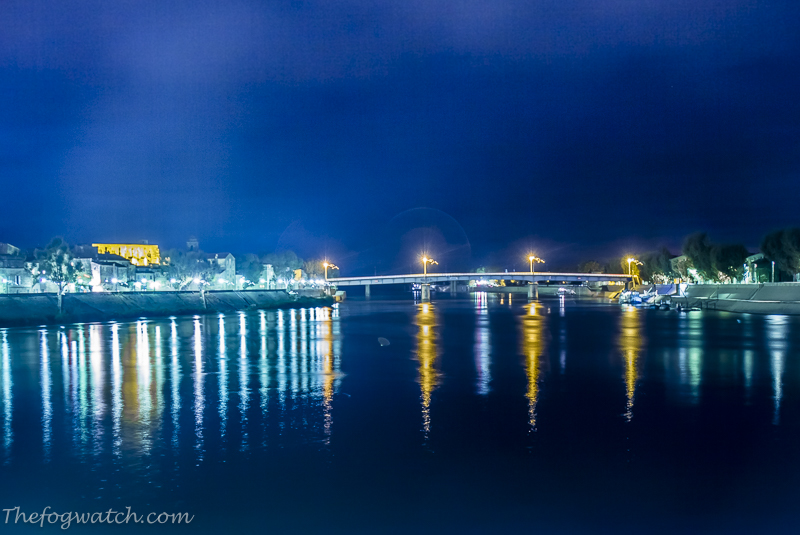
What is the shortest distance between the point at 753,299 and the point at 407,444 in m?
81.6

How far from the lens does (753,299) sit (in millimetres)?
84250

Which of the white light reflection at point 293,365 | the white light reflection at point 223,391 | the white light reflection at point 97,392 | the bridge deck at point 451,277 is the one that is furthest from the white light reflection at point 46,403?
the bridge deck at point 451,277

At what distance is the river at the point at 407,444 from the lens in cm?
1020

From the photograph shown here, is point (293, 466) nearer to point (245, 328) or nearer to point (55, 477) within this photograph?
point (55, 477)

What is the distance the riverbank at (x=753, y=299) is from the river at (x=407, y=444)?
168ft

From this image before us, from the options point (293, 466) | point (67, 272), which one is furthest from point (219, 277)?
point (293, 466)

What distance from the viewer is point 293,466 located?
12.6 meters

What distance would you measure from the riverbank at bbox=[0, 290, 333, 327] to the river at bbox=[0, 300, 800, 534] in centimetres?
3937

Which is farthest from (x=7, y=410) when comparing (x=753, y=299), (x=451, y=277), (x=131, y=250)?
(x=131, y=250)

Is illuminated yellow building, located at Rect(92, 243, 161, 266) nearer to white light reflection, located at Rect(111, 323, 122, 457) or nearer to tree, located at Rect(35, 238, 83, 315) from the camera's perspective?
tree, located at Rect(35, 238, 83, 315)

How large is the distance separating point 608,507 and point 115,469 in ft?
27.3

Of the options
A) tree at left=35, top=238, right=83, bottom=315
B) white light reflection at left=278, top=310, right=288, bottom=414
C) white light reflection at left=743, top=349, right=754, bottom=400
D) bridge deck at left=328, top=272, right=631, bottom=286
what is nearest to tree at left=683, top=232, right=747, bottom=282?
bridge deck at left=328, top=272, right=631, bottom=286

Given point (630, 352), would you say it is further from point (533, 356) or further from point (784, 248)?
point (784, 248)

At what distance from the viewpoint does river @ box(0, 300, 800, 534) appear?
33.4ft
